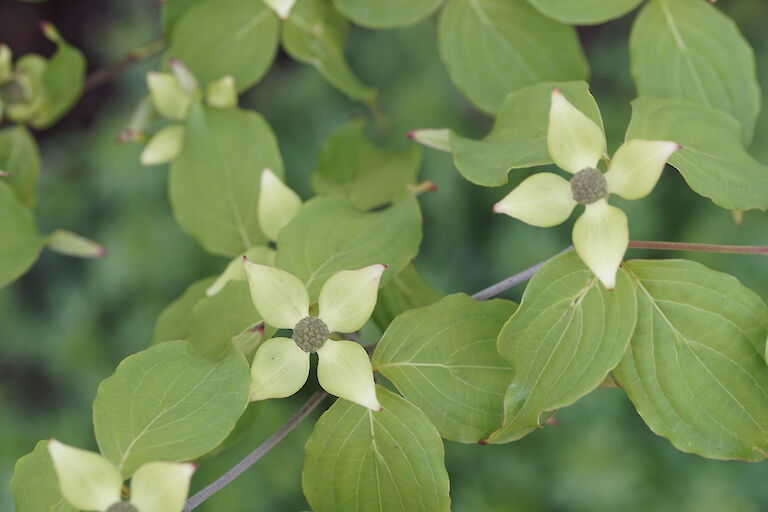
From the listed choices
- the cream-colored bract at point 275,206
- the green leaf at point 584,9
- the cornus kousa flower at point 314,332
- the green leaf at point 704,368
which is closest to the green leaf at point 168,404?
the cornus kousa flower at point 314,332

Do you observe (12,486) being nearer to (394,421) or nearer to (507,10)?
(394,421)

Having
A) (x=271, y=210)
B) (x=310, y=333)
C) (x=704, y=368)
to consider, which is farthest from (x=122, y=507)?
(x=704, y=368)

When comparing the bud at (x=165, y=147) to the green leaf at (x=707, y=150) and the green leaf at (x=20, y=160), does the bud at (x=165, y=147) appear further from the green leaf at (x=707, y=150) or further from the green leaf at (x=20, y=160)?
the green leaf at (x=707, y=150)

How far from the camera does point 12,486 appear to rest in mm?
482

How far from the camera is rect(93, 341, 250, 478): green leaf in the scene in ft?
1.42

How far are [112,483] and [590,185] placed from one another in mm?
324

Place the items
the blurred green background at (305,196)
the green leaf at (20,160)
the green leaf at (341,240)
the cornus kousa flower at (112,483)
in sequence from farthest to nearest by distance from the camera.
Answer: the blurred green background at (305,196)
the green leaf at (20,160)
the green leaf at (341,240)
the cornus kousa flower at (112,483)

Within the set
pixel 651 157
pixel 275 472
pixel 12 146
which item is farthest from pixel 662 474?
pixel 12 146

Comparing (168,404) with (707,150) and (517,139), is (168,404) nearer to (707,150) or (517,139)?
(517,139)

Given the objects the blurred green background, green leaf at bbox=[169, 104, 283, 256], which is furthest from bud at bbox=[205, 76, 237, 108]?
the blurred green background

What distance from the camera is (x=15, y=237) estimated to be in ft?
2.13

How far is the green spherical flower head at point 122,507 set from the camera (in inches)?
15.8

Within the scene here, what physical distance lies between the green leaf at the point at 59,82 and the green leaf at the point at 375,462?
492mm

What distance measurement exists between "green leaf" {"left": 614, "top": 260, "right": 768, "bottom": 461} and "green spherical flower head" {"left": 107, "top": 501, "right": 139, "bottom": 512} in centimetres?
29
